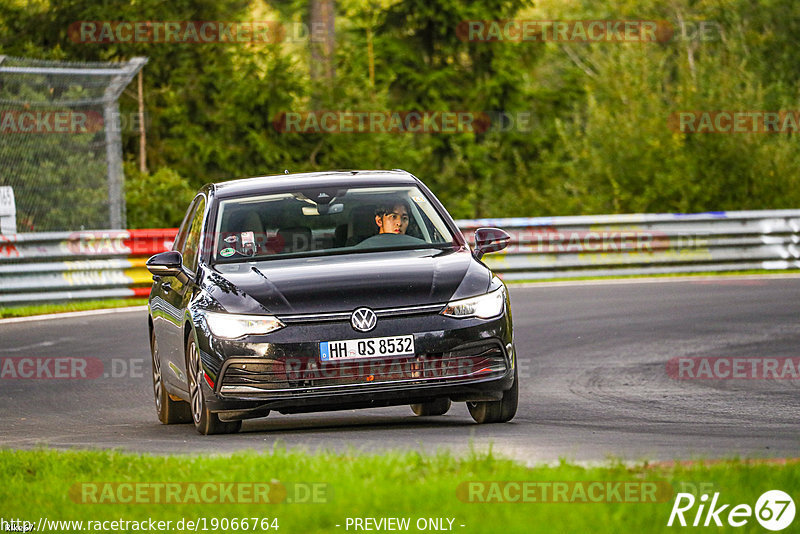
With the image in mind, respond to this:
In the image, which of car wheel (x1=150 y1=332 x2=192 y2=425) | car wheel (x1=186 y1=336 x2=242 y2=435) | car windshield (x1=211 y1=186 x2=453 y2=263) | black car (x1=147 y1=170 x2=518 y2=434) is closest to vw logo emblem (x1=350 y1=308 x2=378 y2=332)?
black car (x1=147 y1=170 x2=518 y2=434)

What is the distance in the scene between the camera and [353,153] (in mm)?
32438

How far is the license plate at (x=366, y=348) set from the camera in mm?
8336

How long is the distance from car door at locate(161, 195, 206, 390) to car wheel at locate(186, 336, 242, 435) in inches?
8.5

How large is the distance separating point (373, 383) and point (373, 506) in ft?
8.54

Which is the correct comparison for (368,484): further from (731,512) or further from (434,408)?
(434,408)

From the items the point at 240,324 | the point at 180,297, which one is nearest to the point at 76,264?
the point at 180,297

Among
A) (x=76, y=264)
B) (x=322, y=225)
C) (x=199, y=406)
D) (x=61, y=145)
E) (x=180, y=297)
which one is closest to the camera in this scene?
(x=199, y=406)

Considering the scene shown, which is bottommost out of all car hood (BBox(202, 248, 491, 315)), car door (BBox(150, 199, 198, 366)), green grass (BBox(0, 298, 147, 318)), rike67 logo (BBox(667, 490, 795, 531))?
green grass (BBox(0, 298, 147, 318))

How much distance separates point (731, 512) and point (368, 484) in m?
1.51

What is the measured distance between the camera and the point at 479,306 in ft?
28.2

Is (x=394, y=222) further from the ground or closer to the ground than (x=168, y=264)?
further from the ground

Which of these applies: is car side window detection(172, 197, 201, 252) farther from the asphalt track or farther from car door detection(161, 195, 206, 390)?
the asphalt track

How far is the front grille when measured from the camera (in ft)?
27.4

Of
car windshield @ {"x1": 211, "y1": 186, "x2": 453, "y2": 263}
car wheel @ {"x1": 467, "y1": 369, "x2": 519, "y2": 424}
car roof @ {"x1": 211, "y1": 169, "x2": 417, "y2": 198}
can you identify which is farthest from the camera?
car roof @ {"x1": 211, "y1": 169, "x2": 417, "y2": 198}
